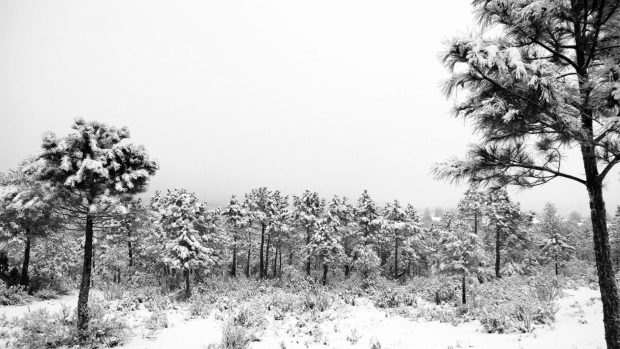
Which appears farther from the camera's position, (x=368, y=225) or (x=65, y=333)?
(x=368, y=225)

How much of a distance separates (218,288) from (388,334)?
62.5ft

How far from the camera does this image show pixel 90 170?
11.4 metres

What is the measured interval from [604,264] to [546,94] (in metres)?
4.18

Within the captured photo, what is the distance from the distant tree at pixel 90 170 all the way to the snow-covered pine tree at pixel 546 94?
12101 millimetres

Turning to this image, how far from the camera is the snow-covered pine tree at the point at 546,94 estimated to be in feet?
16.3

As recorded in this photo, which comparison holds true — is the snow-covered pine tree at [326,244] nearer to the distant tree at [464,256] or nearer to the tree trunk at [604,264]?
the distant tree at [464,256]

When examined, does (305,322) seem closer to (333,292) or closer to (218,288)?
(333,292)

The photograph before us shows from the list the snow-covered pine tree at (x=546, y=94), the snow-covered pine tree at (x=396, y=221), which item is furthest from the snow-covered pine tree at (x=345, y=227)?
the snow-covered pine tree at (x=546, y=94)

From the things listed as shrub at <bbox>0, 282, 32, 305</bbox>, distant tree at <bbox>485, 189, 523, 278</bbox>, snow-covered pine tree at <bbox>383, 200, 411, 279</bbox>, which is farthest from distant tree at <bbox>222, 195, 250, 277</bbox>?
distant tree at <bbox>485, 189, 523, 278</bbox>

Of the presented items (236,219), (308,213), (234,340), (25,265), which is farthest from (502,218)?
(25,265)

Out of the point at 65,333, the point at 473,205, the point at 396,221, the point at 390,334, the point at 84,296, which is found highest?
the point at 473,205

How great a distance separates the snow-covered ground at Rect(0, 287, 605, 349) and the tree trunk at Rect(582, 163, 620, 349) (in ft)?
16.4

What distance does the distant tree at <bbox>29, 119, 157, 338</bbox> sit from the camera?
11094 millimetres

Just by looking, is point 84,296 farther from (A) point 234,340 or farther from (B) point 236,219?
(B) point 236,219
